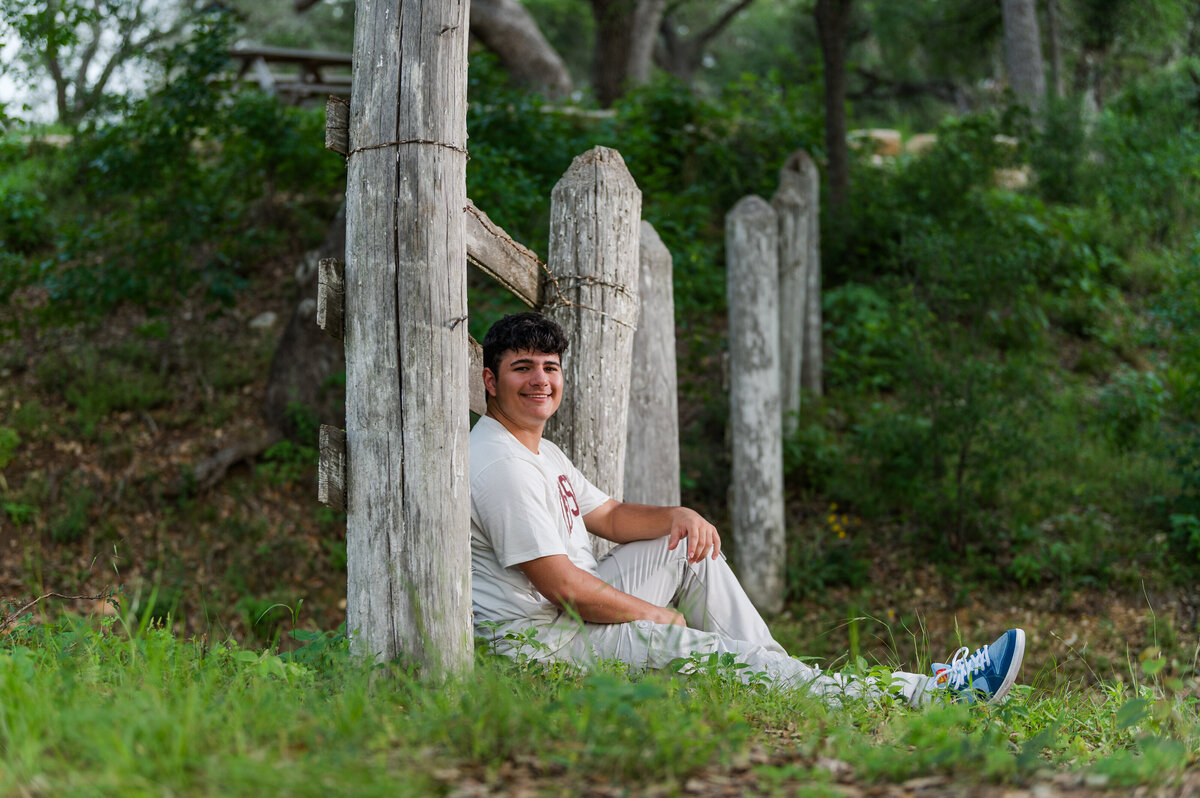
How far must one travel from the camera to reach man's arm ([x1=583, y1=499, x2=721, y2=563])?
12.6 feet

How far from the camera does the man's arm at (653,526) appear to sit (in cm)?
385

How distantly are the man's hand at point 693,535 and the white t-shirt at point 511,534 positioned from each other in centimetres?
39

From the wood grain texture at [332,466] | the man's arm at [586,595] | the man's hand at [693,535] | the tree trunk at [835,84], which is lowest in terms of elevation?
the man's arm at [586,595]

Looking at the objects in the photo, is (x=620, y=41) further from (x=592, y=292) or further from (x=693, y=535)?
(x=693, y=535)

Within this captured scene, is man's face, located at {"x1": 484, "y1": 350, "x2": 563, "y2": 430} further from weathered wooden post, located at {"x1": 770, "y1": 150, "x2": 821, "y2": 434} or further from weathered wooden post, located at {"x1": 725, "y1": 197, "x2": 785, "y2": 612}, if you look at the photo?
weathered wooden post, located at {"x1": 770, "y1": 150, "x2": 821, "y2": 434}

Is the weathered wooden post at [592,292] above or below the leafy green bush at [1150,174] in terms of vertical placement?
below

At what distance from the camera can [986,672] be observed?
364 centimetres

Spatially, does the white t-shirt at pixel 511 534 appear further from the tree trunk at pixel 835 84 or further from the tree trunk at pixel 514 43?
the tree trunk at pixel 514 43

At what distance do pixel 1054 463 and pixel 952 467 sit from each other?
95 cm

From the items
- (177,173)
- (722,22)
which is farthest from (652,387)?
(722,22)

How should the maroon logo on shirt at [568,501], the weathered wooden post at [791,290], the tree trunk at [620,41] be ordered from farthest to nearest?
the tree trunk at [620,41] → the weathered wooden post at [791,290] → the maroon logo on shirt at [568,501]

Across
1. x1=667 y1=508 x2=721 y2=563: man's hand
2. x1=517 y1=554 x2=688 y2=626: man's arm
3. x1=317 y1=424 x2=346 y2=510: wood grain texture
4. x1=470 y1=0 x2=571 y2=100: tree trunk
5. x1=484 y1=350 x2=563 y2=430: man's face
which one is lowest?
x1=517 y1=554 x2=688 y2=626: man's arm

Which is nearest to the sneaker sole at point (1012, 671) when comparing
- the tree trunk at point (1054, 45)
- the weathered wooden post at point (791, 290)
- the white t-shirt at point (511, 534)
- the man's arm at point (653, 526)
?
the man's arm at point (653, 526)

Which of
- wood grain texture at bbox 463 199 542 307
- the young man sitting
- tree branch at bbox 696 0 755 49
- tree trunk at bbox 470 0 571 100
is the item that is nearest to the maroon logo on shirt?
the young man sitting
